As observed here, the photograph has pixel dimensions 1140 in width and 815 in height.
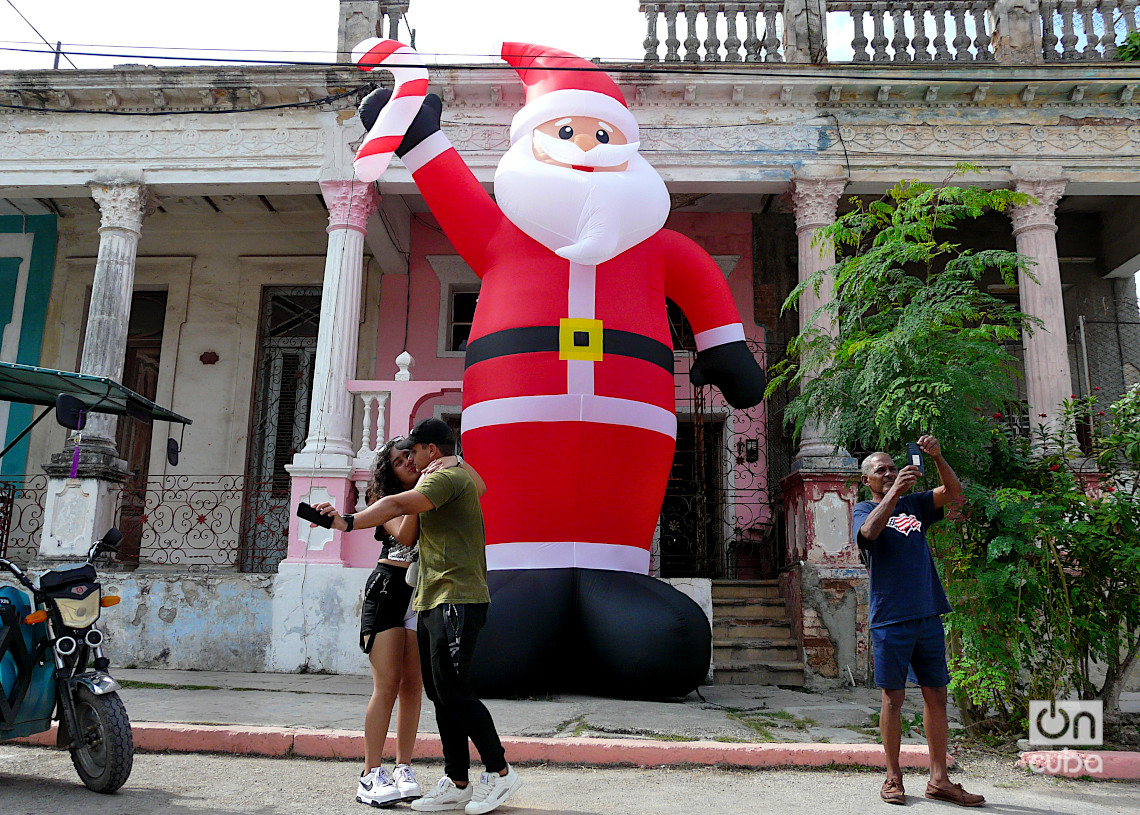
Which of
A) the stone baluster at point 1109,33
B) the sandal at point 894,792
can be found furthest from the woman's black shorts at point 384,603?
the stone baluster at point 1109,33

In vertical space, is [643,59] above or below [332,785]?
above

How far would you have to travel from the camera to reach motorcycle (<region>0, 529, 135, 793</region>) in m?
3.46

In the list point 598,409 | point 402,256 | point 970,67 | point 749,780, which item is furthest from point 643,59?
point 749,780

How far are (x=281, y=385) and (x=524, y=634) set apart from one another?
7.21 meters

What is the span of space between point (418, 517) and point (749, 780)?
189 centimetres

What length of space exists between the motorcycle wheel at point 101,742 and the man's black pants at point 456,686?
4.05 feet

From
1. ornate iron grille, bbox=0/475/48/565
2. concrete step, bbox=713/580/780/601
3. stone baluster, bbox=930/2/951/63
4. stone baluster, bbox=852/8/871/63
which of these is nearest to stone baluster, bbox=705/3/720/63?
stone baluster, bbox=852/8/871/63

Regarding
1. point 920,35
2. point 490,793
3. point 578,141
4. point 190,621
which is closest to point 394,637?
point 490,793

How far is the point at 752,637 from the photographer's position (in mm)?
7988

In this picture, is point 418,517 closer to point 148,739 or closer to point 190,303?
point 148,739

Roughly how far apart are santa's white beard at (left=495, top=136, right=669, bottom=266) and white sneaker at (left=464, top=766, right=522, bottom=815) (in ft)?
10.9

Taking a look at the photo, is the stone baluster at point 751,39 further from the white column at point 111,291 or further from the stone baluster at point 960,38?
the white column at point 111,291

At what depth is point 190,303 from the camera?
11.5m

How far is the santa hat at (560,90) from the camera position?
601 centimetres
